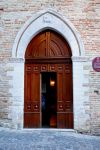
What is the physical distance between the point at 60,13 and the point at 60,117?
3558 mm

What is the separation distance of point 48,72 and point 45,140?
2708 mm

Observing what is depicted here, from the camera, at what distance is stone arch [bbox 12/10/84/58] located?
8.71 m

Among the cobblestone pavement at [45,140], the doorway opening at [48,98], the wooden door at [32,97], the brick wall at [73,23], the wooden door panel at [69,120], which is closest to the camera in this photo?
the cobblestone pavement at [45,140]

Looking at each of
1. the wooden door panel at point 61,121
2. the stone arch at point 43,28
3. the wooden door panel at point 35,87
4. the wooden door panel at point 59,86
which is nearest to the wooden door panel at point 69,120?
the wooden door panel at point 61,121

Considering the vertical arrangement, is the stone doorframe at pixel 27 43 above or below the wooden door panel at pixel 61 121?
above

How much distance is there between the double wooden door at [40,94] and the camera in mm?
8719

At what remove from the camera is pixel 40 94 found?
8.89m

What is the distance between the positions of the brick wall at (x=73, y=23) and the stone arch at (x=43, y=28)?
178mm

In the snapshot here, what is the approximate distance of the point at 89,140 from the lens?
24.2 ft

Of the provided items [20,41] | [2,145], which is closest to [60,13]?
[20,41]

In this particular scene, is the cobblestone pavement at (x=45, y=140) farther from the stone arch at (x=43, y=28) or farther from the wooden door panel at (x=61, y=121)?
the stone arch at (x=43, y=28)

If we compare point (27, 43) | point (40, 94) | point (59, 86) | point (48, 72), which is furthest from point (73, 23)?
point (40, 94)

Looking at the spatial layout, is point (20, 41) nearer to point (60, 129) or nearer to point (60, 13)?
point (60, 13)

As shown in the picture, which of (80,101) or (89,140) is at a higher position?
(80,101)
